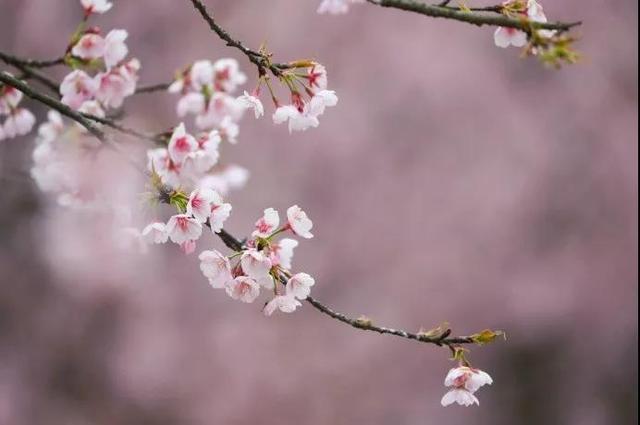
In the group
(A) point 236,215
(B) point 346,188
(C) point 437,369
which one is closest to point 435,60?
(B) point 346,188

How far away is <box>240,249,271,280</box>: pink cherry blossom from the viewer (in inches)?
41.0

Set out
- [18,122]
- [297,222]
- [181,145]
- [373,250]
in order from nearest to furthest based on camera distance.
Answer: [297,222] < [181,145] < [18,122] < [373,250]

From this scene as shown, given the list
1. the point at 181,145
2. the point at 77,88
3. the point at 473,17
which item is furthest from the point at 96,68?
the point at 473,17

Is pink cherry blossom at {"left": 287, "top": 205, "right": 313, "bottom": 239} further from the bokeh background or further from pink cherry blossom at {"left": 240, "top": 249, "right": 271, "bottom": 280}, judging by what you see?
the bokeh background

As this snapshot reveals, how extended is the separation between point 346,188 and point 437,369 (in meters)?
0.91

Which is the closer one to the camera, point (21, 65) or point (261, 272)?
point (261, 272)

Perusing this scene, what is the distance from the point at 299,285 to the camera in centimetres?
108

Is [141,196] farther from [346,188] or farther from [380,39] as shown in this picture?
[380,39]

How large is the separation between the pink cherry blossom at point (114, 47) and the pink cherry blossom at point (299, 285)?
1.85 feet

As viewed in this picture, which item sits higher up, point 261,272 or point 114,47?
point 114,47

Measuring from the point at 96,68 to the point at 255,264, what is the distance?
1.89 feet

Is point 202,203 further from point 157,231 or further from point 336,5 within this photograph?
point 336,5

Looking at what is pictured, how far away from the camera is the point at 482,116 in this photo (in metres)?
3.60

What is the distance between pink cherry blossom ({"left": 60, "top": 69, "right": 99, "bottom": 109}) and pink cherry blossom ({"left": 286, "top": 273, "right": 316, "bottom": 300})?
0.61 m
